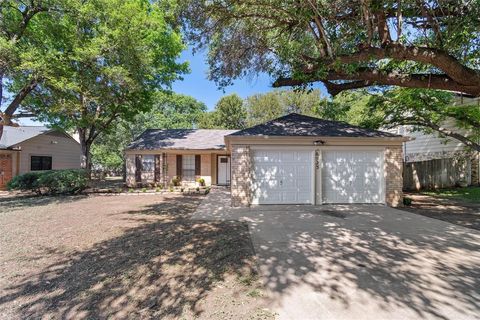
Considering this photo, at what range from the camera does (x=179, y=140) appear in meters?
18.6

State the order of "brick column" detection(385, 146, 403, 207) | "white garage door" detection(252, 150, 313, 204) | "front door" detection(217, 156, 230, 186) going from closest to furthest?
"white garage door" detection(252, 150, 313, 204), "brick column" detection(385, 146, 403, 207), "front door" detection(217, 156, 230, 186)

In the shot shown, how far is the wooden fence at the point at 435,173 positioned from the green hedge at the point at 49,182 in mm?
18019

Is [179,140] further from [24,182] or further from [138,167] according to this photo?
[24,182]

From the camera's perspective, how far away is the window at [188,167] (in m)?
17.6

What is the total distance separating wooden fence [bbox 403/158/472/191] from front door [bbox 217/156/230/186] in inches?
430

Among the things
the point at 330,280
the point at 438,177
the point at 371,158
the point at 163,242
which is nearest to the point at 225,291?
the point at 330,280

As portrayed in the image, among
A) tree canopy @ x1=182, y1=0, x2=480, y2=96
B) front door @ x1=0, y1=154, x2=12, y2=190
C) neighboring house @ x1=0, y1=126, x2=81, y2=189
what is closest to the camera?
tree canopy @ x1=182, y1=0, x2=480, y2=96

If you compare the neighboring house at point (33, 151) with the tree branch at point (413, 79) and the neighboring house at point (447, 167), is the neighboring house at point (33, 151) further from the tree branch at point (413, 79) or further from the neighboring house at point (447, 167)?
the neighboring house at point (447, 167)

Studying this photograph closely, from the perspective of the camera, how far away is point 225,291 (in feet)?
11.1

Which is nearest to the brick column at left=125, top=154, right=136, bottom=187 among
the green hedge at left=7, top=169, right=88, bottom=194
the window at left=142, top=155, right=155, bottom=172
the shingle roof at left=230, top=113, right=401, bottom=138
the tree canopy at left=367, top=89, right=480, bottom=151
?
the window at left=142, top=155, right=155, bottom=172

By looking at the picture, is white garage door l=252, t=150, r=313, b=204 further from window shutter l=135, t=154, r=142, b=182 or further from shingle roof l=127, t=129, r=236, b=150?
window shutter l=135, t=154, r=142, b=182

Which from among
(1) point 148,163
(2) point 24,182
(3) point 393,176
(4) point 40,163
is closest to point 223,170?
(1) point 148,163

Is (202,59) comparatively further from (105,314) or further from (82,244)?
(105,314)

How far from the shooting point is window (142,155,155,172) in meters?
17.4
